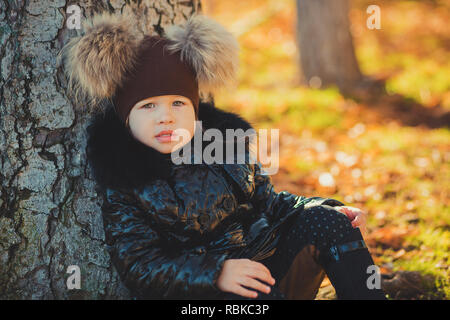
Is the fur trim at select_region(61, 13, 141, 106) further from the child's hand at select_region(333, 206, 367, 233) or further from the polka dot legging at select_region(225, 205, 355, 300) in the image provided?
the child's hand at select_region(333, 206, 367, 233)

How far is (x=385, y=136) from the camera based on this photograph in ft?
15.3

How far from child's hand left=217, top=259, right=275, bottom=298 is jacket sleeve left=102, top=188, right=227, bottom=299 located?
3cm

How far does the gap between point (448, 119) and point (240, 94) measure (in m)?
2.95

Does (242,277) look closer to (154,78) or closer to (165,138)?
(165,138)

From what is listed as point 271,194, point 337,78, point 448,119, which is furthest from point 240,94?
point 271,194

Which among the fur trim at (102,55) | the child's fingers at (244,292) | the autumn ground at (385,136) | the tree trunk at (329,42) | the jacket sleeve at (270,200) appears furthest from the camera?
the tree trunk at (329,42)

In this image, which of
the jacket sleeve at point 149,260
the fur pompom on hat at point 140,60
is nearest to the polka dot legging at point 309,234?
the jacket sleeve at point 149,260

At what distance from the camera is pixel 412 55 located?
7.68 metres

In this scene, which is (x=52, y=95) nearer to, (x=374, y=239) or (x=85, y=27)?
(x=85, y=27)

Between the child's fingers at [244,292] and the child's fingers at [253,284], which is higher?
the child's fingers at [253,284]

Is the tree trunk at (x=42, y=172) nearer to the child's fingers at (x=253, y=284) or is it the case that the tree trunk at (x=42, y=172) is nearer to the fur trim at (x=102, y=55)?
the fur trim at (x=102, y=55)

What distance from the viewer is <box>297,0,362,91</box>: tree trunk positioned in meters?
6.40

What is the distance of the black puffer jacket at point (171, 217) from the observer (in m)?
1.70

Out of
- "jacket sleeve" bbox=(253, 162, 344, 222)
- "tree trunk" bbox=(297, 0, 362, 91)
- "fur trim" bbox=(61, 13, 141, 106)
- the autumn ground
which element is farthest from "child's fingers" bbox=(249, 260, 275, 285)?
"tree trunk" bbox=(297, 0, 362, 91)
